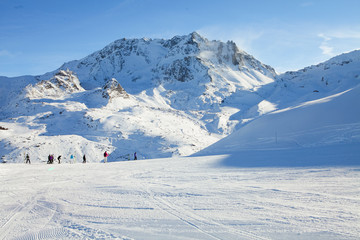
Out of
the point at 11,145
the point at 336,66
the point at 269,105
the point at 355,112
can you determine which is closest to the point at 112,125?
the point at 11,145

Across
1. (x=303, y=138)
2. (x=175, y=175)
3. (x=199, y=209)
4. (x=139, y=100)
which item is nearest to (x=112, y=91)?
(x=139, y=100)

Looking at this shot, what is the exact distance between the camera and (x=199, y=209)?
5.45 metres

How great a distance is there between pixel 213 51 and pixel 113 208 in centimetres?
14212

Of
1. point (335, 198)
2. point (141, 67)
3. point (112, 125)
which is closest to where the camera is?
point (335, 198)

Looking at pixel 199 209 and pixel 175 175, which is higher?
pixel 175 175

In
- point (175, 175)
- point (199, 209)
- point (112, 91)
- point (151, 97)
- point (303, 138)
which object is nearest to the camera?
point (199, 209)

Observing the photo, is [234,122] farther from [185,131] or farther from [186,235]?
[186,235]

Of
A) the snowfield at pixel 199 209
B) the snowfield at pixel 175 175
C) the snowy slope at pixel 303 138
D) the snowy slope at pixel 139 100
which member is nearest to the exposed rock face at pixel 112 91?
the snowy slope at pixel 139 100

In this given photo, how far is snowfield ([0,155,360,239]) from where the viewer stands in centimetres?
426

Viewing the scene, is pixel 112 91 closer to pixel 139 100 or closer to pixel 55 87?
pixel 139 100

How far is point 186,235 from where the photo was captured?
13.7 feet

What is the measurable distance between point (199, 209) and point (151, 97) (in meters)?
84.1

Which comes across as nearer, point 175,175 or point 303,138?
point 175,175

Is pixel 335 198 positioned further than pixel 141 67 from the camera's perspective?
No
